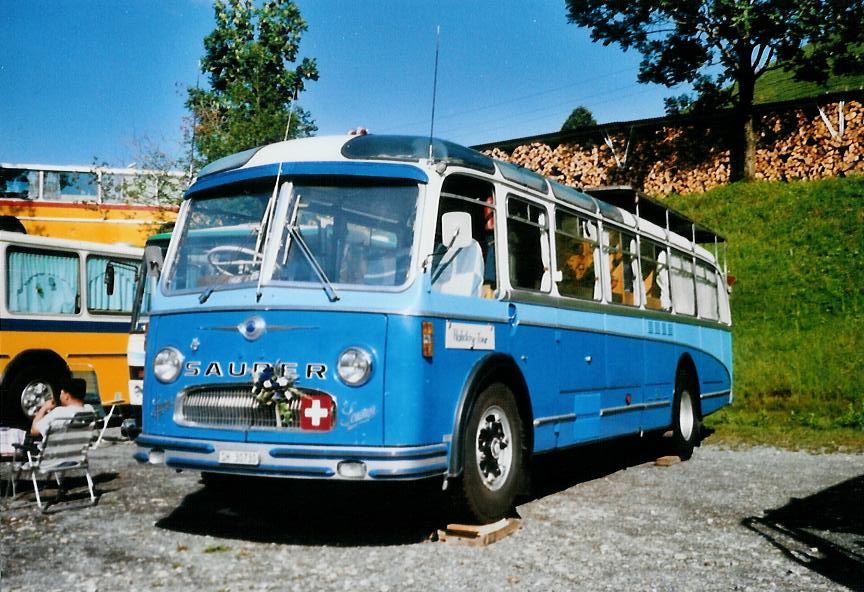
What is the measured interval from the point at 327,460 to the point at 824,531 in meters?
3.88

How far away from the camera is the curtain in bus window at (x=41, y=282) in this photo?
1373cm

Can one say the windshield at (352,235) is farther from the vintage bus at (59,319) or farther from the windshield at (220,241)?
the vintage bus at (59,319)

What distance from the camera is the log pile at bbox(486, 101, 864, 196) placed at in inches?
1105

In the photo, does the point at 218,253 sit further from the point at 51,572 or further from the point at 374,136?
the point at 51,572

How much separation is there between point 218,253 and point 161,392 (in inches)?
42.9

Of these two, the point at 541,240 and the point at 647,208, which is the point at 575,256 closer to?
the point at 541,240

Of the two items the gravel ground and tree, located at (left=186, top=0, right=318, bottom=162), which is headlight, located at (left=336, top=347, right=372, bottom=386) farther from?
tree, located at (left=186, top=0, right=318, bottom=162)

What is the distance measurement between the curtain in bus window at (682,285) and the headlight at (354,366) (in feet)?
23.4

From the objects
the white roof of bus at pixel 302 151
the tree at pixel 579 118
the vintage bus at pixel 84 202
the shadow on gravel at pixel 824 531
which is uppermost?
the tree at pixel 579 118

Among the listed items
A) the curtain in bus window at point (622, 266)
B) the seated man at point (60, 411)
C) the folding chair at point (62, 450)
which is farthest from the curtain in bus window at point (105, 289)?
the curtain in bus window at point (622, 266)

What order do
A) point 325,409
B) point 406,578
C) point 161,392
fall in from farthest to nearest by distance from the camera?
point 161,392
point 325,409
point 406,578

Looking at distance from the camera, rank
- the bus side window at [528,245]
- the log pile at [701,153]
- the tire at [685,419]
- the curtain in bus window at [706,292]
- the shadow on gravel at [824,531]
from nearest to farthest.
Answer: the shadow on gravel at [824,531]
the bus side window at [528,245]
the tire at [685,419]
the curtain in bus window at [706,292]
the log pile at [701,153]

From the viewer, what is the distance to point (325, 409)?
20.4 ft

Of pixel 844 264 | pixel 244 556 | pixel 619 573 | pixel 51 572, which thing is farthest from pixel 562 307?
pixel 844 264
